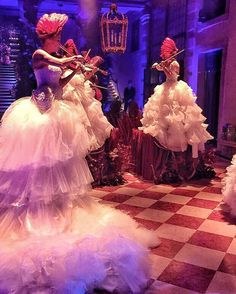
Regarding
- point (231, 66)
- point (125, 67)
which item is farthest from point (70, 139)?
point (125, 67)

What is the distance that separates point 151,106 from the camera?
4871mm

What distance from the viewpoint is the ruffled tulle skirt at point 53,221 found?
6.63 feet

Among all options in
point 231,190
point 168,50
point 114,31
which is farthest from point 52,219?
point 168,50

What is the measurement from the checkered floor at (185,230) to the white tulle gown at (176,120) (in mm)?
650

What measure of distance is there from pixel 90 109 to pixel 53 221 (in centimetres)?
217

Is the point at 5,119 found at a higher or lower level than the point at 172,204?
higher

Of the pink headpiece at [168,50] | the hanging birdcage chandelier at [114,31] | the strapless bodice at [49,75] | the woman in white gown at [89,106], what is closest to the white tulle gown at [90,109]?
the woman in white gown at [89,106]

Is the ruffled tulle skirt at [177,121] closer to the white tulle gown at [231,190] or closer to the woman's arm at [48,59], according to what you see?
the white tulle gown at [231,190]

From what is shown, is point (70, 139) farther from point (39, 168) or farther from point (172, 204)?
point (172, 204)

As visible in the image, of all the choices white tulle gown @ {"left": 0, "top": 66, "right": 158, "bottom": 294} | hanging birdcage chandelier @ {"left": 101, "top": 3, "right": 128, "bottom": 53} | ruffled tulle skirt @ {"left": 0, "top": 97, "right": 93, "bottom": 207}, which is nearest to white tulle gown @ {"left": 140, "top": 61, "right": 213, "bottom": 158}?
hanging birdcage chandelier @ {"left": 101, "top": 3, "right": 128, "bottom": 53}

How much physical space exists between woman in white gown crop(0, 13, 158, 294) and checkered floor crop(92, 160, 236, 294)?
29 centimetres

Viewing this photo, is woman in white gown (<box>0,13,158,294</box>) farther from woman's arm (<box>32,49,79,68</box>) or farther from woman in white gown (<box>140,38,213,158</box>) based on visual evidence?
woman in white gown (<box>140,38,213,158</box>)

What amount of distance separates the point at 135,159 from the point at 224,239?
2.56 metres

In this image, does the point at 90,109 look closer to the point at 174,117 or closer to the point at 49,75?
the point at 174,117
